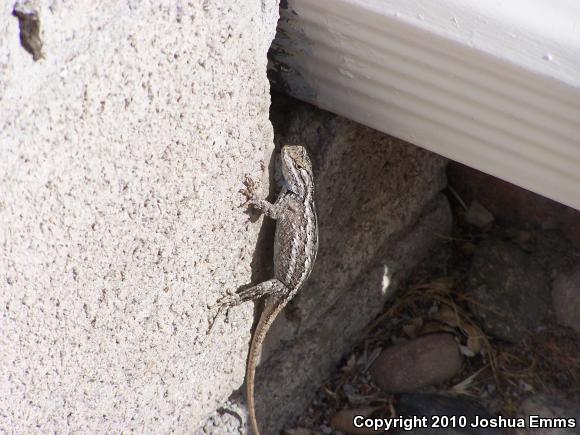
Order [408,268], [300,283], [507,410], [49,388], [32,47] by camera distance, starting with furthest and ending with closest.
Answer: [408,268] < [507,410] < [300,283] < [49,388] < [32,47]

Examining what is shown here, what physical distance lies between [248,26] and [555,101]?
0.79 m

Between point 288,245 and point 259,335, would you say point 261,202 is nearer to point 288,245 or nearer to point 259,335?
point 288,245

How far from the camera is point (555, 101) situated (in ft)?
6.35

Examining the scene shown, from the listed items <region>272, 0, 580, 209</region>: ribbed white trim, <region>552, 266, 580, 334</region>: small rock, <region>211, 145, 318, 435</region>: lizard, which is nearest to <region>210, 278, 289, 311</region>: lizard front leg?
<region>211, 145, 318, 435</region>: lizard

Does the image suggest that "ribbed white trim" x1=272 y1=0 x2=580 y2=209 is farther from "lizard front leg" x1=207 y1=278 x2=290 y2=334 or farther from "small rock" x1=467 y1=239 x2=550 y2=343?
"small rock" x1=467 y1=239 x2=550 y2=343

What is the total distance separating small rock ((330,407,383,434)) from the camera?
10.1ft

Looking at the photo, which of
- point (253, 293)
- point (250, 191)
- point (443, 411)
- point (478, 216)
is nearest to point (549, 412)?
point (443, 411)

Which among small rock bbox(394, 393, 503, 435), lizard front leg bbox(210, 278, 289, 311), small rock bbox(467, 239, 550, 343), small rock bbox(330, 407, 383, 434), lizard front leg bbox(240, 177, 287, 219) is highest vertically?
lizard front leg bbox(240, 177, 287, 219)

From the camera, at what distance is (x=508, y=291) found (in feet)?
10.8

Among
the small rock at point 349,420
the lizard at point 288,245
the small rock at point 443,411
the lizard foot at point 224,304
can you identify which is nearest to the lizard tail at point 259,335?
the lizard at point 288,245

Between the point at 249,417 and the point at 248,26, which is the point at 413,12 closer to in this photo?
the point at 248,26

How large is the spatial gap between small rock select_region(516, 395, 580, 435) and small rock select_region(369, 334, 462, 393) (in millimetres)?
310

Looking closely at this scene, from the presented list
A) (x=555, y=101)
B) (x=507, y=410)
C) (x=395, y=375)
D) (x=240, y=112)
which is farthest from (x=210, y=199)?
(x=507, y=410)

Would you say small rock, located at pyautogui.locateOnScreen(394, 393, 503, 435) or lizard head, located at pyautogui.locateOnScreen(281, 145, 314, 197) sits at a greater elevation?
lizard head, located at pyautogui.locateOnScreen(281, 145, 314, 197)
